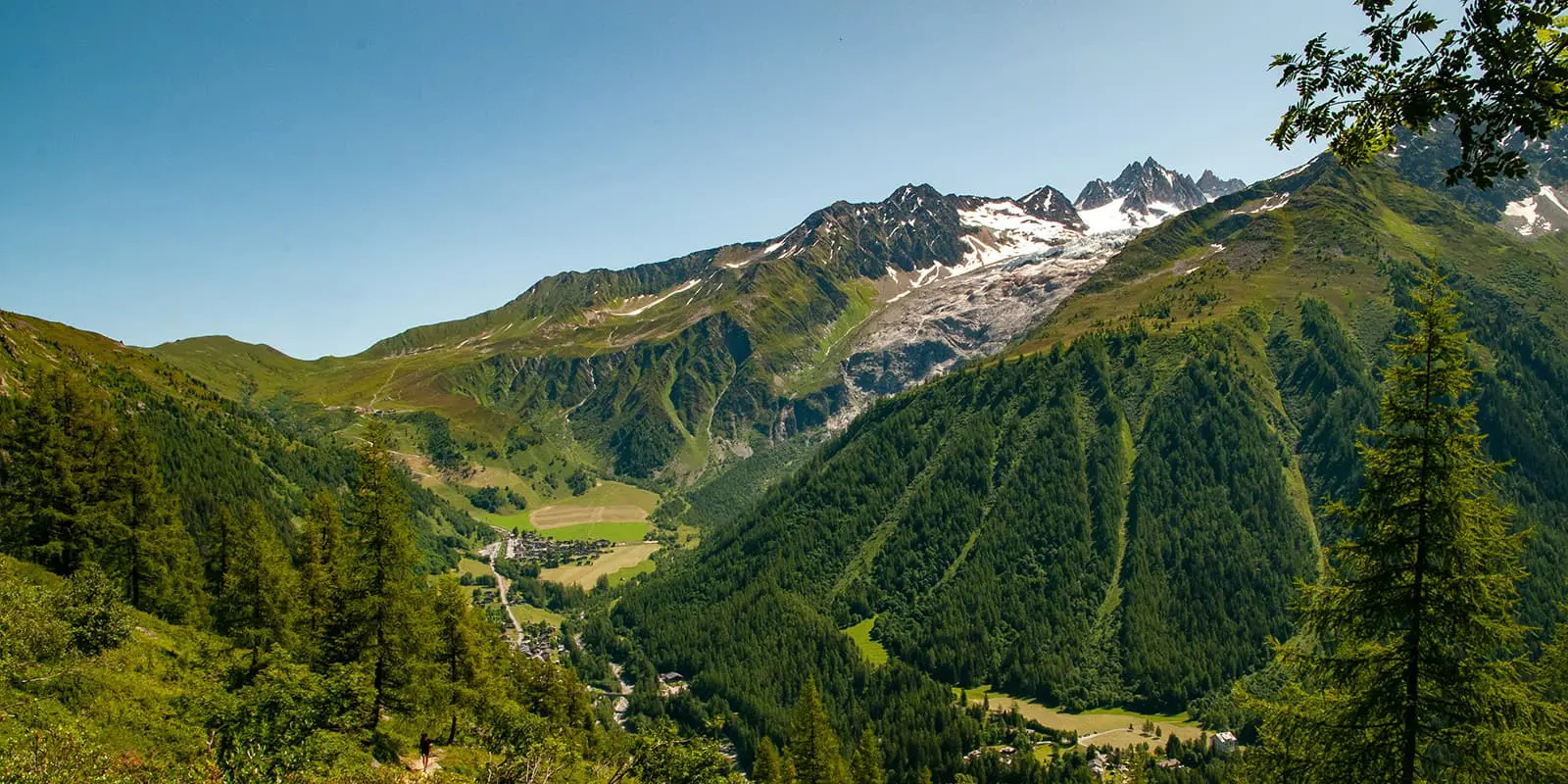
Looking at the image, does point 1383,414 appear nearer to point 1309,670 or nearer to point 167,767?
point 1309,670

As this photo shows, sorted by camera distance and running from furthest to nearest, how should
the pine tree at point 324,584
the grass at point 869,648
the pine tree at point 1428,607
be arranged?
the grass at point 869,648
the pine tree at point 324,584
the pine tree at point 1428,607

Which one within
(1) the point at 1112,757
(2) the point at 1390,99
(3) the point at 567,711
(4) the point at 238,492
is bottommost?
(1) the point at 1112,757

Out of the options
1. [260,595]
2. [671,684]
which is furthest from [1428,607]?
[671,684]

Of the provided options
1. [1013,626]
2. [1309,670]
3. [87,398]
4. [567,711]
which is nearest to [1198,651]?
[1013,626]

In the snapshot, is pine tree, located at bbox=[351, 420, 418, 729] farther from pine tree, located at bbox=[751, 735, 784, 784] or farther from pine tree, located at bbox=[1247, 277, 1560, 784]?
pine tree, located at bbox=[751, 735, 784, 784]

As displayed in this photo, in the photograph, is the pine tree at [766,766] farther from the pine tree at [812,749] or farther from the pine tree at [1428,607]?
the pine tree at [1428,607]

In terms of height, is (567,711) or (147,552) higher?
(147,552)

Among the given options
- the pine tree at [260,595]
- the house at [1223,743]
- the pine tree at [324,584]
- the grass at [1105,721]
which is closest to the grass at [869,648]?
the grass at [1105,721]
